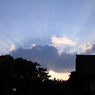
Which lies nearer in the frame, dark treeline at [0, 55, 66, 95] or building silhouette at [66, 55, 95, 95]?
building silhouette at [66, 55, 95, 95]

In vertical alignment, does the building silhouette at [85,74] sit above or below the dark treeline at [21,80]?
below

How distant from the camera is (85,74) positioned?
26.8 ft

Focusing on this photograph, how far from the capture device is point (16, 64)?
43031 millimetres

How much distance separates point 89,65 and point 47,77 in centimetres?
3948

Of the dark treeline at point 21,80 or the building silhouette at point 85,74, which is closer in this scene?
the building silhouette at point 85,74

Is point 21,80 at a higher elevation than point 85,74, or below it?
higher

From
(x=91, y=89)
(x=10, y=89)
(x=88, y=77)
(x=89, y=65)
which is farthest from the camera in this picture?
(x=10, y=89)

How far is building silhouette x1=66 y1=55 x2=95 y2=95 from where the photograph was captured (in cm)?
821

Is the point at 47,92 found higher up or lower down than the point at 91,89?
higher up

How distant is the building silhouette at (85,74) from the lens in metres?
8.21

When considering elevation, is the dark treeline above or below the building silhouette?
above

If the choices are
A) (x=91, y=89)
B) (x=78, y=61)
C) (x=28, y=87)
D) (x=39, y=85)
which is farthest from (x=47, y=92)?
(x=91, y=89)

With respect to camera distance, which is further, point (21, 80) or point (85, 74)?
point (21, 80)

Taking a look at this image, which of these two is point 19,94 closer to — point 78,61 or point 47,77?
point 47,77
